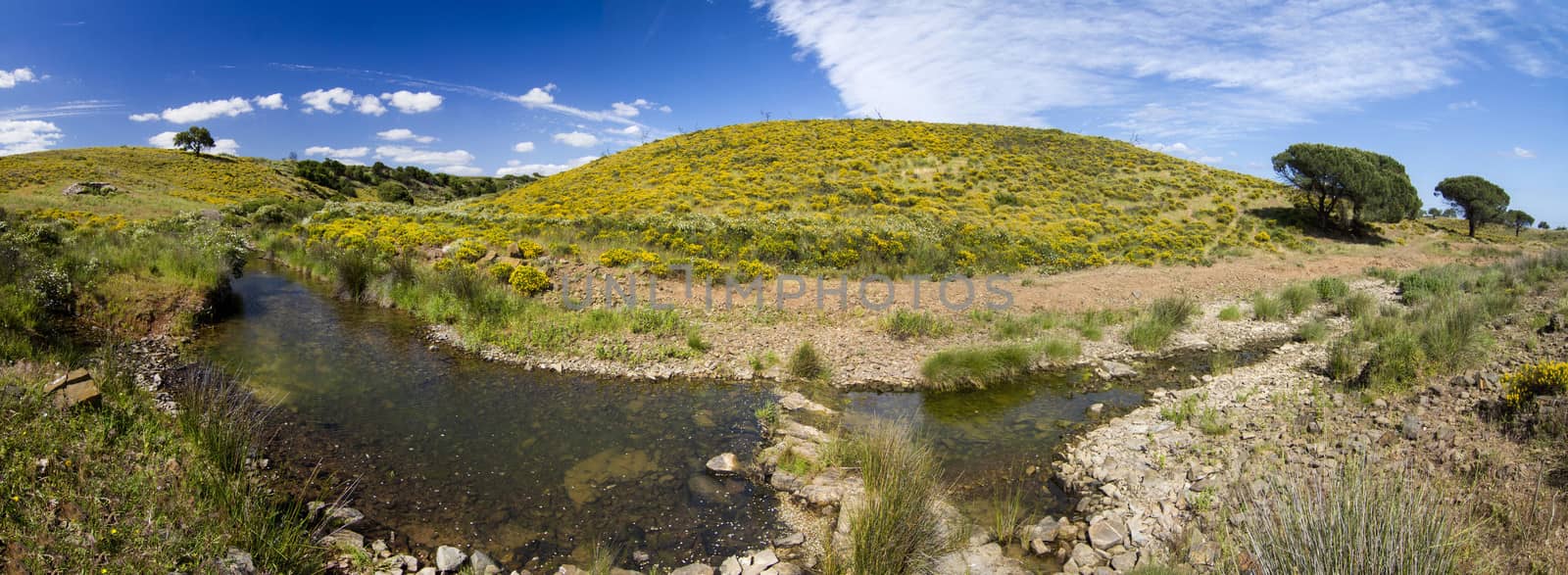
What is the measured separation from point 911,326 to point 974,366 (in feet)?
7.50

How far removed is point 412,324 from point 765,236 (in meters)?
11.2

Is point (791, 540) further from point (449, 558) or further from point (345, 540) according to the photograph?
point (345, 540)

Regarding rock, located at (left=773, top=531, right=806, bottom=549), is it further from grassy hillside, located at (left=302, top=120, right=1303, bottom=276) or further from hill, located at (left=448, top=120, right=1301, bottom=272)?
hill, located at (left=448, top=120, right=1301, bottom=272)

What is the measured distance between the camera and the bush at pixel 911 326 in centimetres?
1263

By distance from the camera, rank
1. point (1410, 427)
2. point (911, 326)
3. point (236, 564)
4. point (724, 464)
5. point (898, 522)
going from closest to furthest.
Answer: point (236, 564) → point (898, 522) → point (1410, 427) → point (724, 464) → point (911, 326)

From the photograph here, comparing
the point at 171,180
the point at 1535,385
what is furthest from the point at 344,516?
the point at 171,180

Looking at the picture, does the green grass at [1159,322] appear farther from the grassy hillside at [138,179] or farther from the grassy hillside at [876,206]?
the grassy hillside at [138,179]

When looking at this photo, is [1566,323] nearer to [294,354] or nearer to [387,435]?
[387,435]

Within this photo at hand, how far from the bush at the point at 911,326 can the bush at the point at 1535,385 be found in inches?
310

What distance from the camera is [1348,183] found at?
31.4m

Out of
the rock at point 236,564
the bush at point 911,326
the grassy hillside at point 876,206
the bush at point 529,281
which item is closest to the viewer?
the rock at point 236,564

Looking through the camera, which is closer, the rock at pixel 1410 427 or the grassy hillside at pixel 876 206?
the rock at pixel 1410 427

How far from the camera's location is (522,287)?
14797 millimetres

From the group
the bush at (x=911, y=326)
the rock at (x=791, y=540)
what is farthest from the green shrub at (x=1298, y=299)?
the rock at (x=791, y=540)
